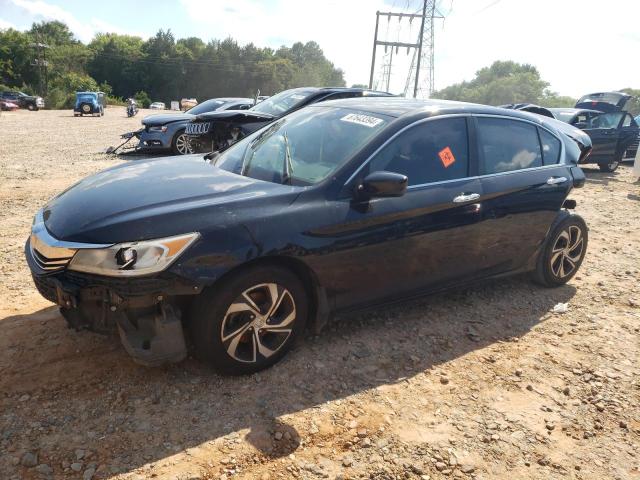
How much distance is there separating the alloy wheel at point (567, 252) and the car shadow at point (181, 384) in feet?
3.03

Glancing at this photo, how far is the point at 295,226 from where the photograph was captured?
2.90 metres

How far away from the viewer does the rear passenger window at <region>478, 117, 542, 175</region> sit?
3.87 meters

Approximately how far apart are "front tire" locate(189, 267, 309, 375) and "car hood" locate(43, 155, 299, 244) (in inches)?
15.4

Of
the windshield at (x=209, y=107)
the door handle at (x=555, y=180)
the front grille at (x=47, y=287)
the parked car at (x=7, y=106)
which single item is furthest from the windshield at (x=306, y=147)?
the parked car at (x=7, y=106)

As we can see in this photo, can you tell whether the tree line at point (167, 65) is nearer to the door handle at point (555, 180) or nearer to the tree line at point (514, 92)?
the tree line at point (514, 92)

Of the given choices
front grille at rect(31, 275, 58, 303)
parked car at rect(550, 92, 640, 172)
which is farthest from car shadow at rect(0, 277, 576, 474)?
parked car at rect(550, 92, 640, 172)

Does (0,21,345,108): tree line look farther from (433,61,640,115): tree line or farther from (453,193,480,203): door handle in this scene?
(453,193,480,203): door handle

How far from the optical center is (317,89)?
9.27m

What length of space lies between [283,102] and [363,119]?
600cm

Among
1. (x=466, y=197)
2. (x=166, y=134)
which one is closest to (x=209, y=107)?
(x=166, y=134)

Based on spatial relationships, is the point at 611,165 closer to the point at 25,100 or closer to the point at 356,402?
the point at 356,402

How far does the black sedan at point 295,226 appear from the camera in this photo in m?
2.60

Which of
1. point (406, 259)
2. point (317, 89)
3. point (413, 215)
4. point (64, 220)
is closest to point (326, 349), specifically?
point (406, 259)

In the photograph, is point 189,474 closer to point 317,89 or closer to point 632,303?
point 632,303
